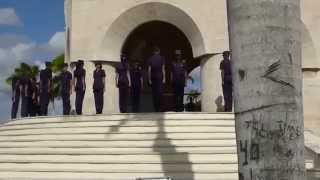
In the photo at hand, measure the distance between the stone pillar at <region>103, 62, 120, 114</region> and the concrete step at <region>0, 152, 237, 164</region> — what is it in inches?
290

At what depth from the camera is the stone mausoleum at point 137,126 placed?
416 inches

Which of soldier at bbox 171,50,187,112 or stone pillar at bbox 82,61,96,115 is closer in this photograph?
soldier at bbox 171,50,187,112

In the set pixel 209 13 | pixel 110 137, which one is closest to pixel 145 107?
pixel 209 13

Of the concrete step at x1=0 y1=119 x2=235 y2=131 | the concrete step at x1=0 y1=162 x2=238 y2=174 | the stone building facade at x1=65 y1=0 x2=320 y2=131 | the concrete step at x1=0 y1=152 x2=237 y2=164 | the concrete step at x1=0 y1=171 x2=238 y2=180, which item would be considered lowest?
the concrete step at x1=0 y1=171 x2=238 y2=180

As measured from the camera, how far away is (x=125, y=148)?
11508mm

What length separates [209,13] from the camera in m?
17.7

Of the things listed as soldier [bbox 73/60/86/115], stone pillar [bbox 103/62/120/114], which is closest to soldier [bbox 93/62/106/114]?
soldier [bbox 73/60/86/115]

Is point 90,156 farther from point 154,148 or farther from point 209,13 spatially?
point 209,13

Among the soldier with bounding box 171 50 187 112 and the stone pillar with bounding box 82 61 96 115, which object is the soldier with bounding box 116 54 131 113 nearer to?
the soldier with bounding box 171 50 187 112

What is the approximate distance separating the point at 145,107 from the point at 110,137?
32.8 feet

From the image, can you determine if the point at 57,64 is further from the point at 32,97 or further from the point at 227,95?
the point at 227,95

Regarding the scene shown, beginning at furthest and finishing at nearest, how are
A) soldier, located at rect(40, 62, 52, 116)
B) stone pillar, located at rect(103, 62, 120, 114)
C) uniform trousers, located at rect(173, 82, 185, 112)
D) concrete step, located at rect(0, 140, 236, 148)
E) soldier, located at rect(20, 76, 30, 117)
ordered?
stone pillar, located at rect(103, 62, 120, 114), soldier, located at rect(20, 76, 30, 117), soldier, located at rect(40, 62, 52, 116), uniform trousers, located at rect(173, 82, 185, 112), concrete step, located at rect(0, 140, 236, 148)

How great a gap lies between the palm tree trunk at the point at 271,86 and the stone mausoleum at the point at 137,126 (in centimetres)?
602

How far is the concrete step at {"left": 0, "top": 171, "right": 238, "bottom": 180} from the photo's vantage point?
32.3 ft
